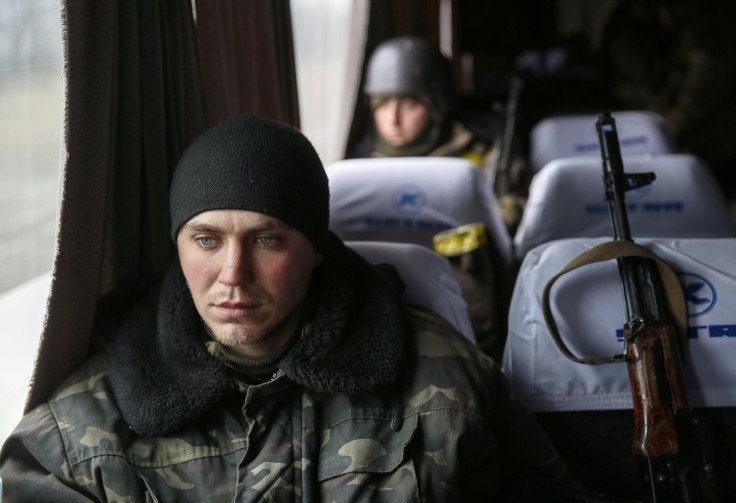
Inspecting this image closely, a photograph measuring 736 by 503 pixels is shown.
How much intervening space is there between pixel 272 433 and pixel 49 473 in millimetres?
373

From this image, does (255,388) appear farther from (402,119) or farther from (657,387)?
(402,119)

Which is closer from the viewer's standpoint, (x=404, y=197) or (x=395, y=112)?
(x=404, y=197)

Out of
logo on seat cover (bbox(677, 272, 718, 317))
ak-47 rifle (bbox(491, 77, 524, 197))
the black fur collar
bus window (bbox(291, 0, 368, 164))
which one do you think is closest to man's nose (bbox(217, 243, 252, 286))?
the black fur collar

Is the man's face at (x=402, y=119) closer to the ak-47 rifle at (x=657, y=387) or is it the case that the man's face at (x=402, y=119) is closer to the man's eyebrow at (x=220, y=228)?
the ak-47 rifle at (x=657, y=387)

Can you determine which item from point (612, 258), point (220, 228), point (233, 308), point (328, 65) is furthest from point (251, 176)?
point (328, 65)

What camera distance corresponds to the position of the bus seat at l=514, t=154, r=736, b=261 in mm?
2098

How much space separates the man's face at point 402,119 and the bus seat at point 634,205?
3.25 feet

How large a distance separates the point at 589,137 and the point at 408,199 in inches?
64.6

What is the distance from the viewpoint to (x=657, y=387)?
52.9 inches

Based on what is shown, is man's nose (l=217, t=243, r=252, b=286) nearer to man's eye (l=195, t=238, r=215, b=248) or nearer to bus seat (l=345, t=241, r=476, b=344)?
man's eye (l=195, t=238, r=215, b=248)

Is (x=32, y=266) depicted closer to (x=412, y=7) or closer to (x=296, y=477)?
(x=296, y=477)

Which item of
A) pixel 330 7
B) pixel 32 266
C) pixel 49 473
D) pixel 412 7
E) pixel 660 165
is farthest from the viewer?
pixel 412 7

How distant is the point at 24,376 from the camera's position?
55.2 inches

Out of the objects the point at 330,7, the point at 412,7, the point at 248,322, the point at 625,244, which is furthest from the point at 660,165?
the point at 412,7
